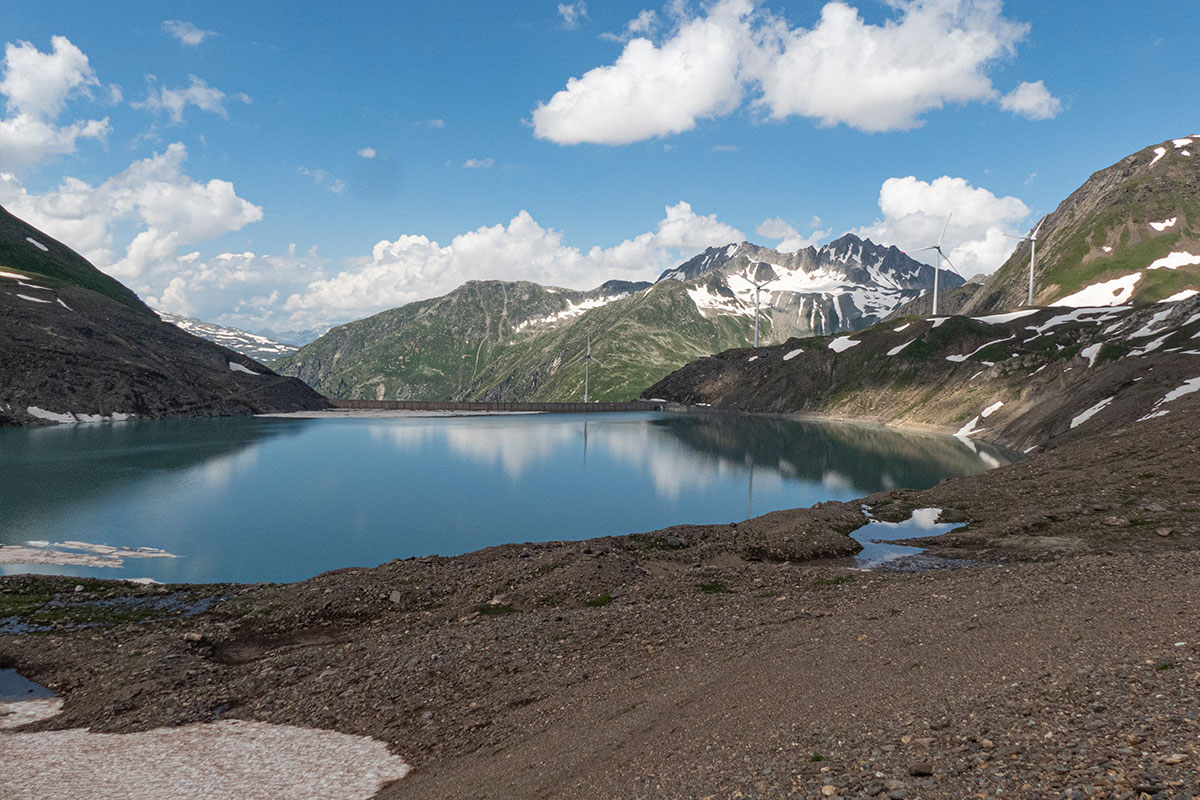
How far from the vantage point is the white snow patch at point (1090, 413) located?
8819 cm

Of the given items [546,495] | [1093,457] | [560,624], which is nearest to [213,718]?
[560,624]

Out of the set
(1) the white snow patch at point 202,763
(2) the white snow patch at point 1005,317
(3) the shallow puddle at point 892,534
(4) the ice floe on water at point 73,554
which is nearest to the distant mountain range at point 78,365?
(4) the ice floe on water at point 73,554

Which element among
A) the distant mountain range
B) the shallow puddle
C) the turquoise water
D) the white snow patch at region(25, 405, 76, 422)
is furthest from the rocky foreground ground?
the distant mountain range

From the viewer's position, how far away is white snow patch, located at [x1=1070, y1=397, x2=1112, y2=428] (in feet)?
289

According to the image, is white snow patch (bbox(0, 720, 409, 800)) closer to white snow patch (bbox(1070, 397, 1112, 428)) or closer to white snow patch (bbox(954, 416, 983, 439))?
white snow patch (bbox(1070, 397, 1112, 428))

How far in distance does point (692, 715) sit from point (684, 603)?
1196 centimetres

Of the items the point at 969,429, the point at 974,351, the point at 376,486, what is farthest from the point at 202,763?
the point at 974,351

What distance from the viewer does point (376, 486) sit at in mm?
83250

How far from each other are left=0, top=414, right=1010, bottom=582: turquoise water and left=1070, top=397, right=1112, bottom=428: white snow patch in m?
12.8

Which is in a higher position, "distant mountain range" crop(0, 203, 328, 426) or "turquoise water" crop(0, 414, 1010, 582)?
"distant mountain range" crop(0, 203, 328, 426)

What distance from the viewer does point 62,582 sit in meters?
39.3

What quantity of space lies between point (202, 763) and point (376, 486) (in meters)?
65.0

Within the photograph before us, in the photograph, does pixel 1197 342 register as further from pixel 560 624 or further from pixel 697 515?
pixel 560 624

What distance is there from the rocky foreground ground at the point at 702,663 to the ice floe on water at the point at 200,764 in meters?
0.88
